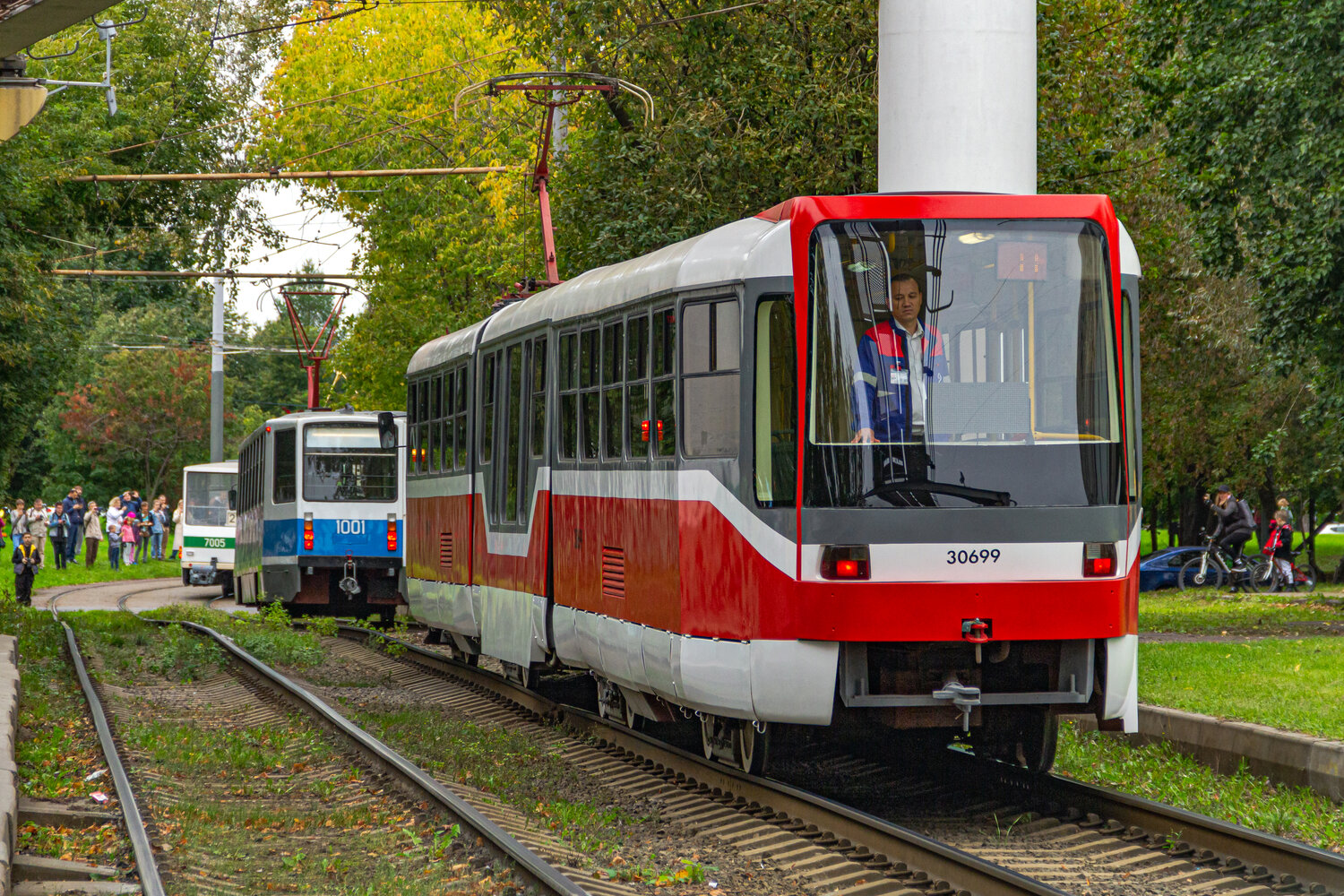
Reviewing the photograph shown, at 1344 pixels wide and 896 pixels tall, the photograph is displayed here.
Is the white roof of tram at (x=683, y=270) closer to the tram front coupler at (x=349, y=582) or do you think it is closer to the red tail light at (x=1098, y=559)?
the red tail light at (x=1098, y=559)

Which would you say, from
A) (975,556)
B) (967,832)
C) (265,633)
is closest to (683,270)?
(975,556)

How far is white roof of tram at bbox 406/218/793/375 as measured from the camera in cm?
888

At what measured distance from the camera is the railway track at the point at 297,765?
7602mm

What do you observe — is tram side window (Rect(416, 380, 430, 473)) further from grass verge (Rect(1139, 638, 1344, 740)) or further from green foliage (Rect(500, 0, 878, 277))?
grass verge (Rect(1139, 638, 1344, 740))

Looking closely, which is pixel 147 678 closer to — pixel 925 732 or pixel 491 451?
pixel 491 451

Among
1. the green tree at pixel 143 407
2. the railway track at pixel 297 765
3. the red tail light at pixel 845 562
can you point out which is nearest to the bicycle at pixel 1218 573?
the railway track at pixel 297 765

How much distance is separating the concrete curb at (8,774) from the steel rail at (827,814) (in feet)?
12.4

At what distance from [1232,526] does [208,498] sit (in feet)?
82.1

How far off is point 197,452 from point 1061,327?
6441 cm

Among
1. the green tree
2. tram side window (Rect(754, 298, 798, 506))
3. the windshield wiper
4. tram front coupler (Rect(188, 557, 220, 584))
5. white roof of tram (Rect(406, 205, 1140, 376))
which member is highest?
the green tree

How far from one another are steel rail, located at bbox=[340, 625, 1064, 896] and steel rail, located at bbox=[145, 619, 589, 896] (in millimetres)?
1517

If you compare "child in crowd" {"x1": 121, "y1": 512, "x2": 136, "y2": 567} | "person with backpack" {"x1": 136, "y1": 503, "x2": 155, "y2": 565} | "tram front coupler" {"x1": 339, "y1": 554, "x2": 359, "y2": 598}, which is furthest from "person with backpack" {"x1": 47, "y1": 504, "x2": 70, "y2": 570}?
"tram front coupler" {"x1": 339, "y1": 554, "x2": 359, "y2": 598}

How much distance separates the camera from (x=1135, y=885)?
7.25m

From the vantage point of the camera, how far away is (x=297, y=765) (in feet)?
37.9
